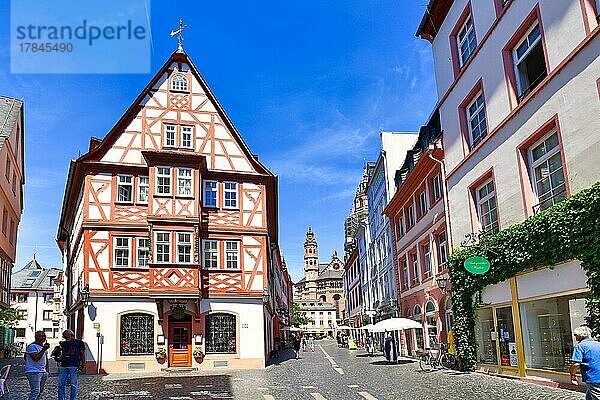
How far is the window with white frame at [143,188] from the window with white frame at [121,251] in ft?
6.76

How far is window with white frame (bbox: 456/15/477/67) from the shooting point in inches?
810

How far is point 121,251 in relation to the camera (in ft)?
84.9

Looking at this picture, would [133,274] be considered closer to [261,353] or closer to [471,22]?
[261,353]

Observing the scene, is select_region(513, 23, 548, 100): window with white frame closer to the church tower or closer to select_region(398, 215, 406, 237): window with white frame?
select_region(398, 215, 406, 237): window with white frame

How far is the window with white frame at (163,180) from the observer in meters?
26.4

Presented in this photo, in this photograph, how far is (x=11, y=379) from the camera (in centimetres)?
2256

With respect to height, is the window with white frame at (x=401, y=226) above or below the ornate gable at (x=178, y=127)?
below

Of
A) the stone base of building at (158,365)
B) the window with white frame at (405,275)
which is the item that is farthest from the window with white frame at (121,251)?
the window with white frame at (405,275)

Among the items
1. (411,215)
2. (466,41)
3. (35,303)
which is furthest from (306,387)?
(35,303)

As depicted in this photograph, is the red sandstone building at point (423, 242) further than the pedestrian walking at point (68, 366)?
Yes

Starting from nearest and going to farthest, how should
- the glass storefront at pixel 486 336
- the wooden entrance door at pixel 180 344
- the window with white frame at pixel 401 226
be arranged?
the glass storefront at pixel 486 336 < the wooden entrance door at pixel 180 344 < the window with white frame at pixel 401 226

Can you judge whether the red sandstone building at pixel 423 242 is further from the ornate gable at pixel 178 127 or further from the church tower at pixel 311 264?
the church tower at pixel 311 264

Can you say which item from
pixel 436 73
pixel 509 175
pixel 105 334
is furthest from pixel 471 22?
pixel 105 334

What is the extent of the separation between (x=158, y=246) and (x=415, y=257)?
13660 mm
